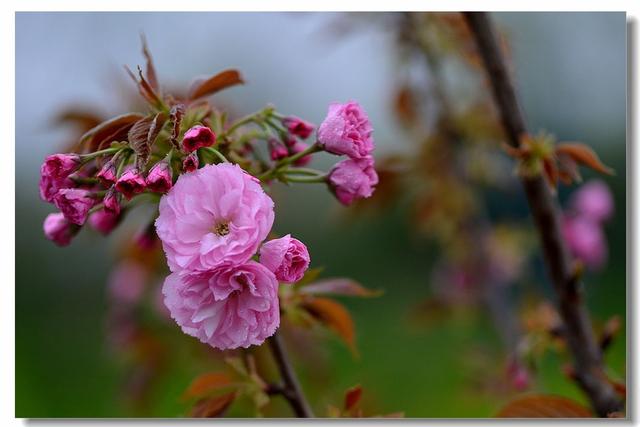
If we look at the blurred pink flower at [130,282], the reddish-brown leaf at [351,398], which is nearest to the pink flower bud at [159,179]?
the reddish-brown leaf at [351,398]

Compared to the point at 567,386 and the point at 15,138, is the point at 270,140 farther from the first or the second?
the point at 567,386

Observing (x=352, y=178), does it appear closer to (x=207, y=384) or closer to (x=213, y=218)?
(x=213, y=218)

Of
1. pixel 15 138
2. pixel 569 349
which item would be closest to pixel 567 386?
pixel 569 349

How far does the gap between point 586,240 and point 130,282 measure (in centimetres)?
87

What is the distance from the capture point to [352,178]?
766 millimetres

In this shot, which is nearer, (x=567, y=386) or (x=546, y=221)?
(x=546, y=221)

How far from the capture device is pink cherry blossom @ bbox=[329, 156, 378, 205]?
0.76 metres

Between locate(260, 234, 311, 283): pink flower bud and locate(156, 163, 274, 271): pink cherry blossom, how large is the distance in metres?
0.01

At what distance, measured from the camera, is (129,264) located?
5.06ft

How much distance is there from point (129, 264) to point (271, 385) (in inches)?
29.3

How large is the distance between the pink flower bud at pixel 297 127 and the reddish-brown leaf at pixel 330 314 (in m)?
0.24

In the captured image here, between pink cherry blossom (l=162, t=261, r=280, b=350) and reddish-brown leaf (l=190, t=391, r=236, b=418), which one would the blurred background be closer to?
reddish-brown leaf (l=190, t=391, r=236, b=418)

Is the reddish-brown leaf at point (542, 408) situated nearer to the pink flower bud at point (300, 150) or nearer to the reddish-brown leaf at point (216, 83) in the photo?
the pink flower bud at point (300, 150)
